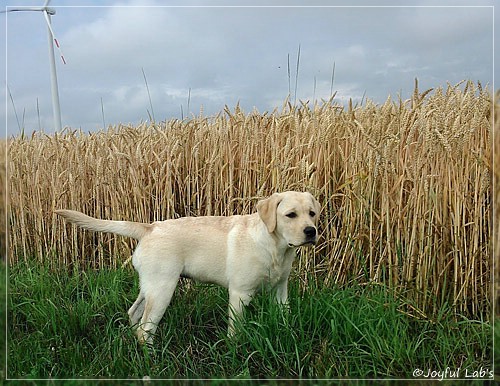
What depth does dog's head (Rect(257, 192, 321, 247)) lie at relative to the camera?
3.22 meters

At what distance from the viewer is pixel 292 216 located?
10.8ft

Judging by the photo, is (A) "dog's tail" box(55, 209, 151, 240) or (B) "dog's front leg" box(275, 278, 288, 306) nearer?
(A) "dog's tail" box(55, 209, 151, 240)

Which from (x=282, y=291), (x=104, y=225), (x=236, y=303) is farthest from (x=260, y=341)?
(x=104, y=225)

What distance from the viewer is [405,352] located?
3.14 metres

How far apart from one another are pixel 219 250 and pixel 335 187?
4.17 feet

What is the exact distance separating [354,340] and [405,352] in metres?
0.30

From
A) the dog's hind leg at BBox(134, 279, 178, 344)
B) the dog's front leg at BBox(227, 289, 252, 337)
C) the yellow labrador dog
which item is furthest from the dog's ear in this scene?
the dog's hind leg at BBox(134, 279, 178, 344)

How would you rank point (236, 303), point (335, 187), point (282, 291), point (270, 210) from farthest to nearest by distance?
point (335, 187) < point (282, 291) < point (236, 303) < point (270, 210)

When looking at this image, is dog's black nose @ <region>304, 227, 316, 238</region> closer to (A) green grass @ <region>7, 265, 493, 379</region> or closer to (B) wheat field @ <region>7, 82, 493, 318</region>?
(A) green grass @ <region>7, 265, 493, 379</region>

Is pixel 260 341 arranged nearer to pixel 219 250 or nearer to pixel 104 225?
pixel 219 250

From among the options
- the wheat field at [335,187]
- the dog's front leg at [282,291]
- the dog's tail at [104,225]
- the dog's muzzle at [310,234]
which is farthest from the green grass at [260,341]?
the dog's tail at [104,225]

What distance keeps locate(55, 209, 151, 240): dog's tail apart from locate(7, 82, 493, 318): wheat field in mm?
831

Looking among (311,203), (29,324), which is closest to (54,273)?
(29,324)

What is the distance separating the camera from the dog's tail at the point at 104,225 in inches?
132
